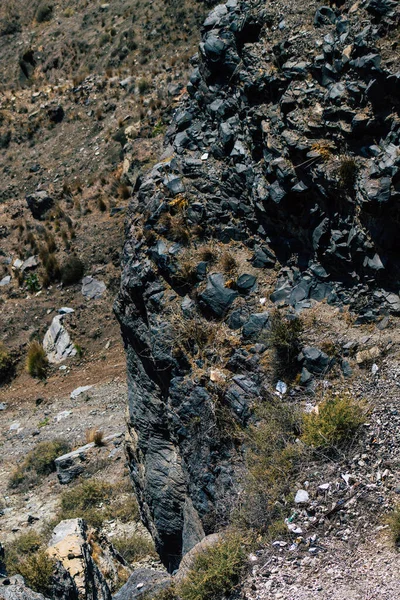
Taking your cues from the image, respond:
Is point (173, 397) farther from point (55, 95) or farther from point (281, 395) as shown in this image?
point (55, 95)

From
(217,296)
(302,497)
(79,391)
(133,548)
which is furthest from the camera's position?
(79,391)

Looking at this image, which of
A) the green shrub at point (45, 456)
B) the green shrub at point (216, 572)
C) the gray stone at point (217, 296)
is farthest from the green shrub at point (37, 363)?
the green shrub at point (216, 572)

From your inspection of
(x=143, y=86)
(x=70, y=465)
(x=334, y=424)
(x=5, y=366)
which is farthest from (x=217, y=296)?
(x=143, y=86)

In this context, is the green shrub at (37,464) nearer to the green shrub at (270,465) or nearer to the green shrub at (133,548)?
the green shrub at (133,548)

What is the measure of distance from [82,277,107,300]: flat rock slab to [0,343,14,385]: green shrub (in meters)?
3.44

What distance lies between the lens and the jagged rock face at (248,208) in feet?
27.7

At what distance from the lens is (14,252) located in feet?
86.0

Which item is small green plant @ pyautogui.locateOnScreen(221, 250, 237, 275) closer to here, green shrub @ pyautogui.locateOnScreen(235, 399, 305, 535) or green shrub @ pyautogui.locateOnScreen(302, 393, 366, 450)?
green shrub @ pyautogui.locateOnScreen(235, 399, 305, 535)

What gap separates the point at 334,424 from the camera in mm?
7656

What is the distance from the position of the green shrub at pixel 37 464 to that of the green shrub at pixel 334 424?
34.1 feet

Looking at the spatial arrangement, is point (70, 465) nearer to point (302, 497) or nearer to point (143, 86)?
point (302, 497)

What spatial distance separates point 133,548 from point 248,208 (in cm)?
734

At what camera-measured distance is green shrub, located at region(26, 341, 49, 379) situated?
20922mm

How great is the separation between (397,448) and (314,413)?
1.18 m
